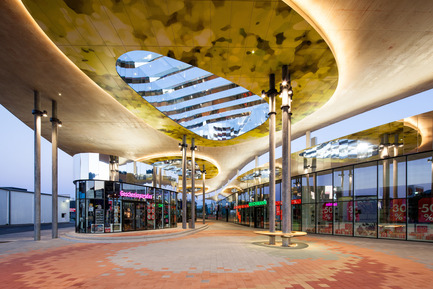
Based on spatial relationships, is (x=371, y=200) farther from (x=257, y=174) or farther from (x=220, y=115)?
(x=257, y=174)

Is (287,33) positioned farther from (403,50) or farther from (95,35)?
(95,35)

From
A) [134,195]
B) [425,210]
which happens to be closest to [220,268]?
[425,210]

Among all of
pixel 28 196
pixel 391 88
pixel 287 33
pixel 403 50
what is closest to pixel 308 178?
pixel 391 88

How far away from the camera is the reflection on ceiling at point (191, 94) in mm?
14148

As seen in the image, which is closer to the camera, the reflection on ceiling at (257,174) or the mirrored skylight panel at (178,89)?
the mirrored skylight panel at (178,89)

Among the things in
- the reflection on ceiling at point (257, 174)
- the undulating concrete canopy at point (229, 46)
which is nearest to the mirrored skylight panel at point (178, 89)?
the undulating concrete canopy at point (229, 46)

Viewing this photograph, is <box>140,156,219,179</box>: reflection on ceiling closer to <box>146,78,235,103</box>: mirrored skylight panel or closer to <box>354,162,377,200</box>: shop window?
<box>146,78,235,103</box>: mirrored skylight panel

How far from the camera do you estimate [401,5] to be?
8.21 m

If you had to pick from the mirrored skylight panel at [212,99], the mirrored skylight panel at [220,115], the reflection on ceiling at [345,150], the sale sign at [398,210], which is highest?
the mirrored skylight panel at [212,99]

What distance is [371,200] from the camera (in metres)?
16.9

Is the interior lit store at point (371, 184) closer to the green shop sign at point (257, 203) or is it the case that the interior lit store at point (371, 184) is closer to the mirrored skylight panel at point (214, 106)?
the green shop sign at point (257, 203)

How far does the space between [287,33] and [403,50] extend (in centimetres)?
473

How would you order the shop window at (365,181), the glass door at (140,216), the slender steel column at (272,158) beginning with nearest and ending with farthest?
the slender steel column at (272,158) < the shop window at (365,181) < the glass door at (140,216)

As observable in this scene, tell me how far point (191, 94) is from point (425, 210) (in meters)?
14.4
